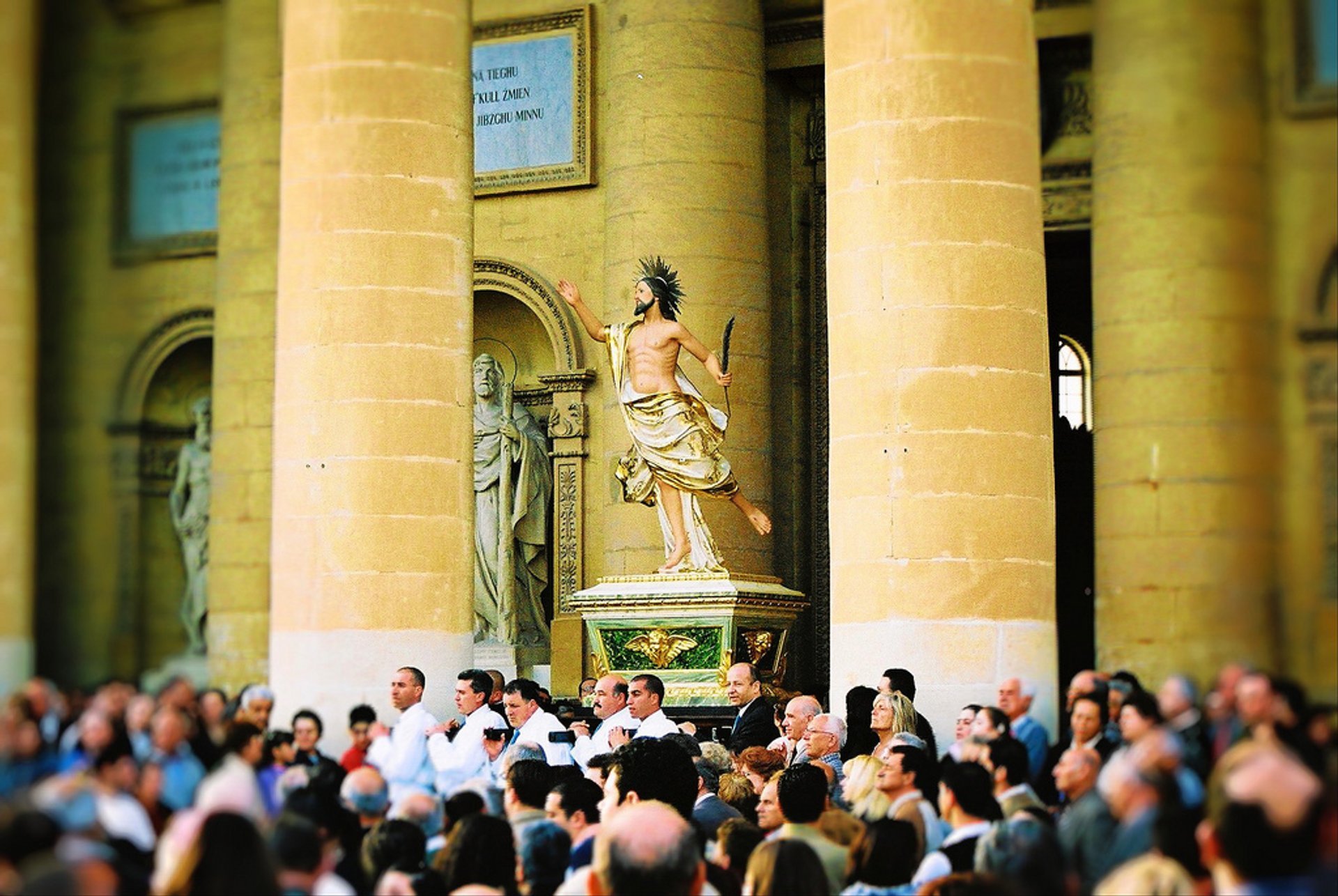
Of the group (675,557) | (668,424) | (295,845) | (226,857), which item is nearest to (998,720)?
(295,845)

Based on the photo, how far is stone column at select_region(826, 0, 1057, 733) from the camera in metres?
13.2

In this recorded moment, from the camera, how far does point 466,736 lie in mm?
13023

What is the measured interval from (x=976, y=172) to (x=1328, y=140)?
15.4ft

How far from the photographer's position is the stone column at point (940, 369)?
43.3 feet

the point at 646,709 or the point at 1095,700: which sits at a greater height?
the point at 1095,700

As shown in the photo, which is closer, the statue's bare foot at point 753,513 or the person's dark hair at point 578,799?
the person's dark hair at point 578,799

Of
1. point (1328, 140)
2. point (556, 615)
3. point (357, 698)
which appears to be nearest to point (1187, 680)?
point (357, 698)

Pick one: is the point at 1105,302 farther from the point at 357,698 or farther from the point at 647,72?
the point at 357,698

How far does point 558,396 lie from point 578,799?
444 inches

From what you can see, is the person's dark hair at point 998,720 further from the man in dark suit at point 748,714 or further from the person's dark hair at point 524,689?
the person's dark hair at point 524,689

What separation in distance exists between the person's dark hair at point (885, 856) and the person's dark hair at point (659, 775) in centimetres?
145

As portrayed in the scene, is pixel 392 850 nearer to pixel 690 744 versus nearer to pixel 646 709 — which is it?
pixel 690 744

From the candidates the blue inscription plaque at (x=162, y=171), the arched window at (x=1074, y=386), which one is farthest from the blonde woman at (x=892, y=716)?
the arched window at (x=1074, y=386)

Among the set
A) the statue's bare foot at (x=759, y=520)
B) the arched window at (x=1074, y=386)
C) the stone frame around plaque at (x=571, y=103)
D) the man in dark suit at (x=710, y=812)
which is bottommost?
the man in dark suit at (x=710, y=812)
